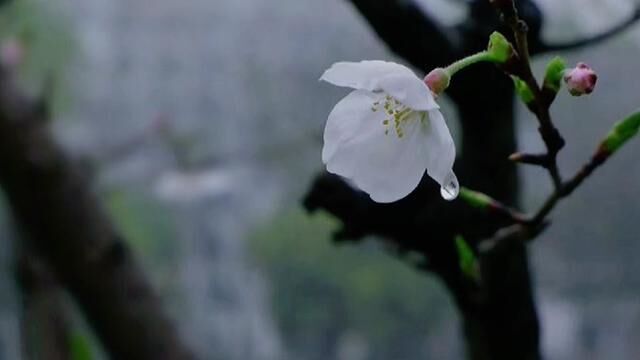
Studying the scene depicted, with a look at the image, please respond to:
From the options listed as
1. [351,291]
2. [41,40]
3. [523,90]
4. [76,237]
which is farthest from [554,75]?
[41,40]

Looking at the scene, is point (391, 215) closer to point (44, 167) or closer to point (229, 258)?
point (44, 167)

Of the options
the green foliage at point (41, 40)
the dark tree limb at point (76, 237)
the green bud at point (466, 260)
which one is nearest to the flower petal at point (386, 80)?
the green bud at point (466, 260)

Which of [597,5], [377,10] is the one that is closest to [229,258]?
[597,5]

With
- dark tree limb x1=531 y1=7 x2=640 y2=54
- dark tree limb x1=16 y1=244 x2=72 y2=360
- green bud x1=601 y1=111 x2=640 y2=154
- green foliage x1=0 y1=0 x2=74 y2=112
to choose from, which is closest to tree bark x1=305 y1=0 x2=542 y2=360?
dark tree limb x1=531 y1=7 x2=640 y2=54

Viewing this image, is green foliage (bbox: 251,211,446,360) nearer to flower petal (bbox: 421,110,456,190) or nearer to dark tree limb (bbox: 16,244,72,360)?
dark tree limb (bbox: 16,244,72,360)

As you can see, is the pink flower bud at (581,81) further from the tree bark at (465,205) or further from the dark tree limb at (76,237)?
the dark tree limb at (76,237)
